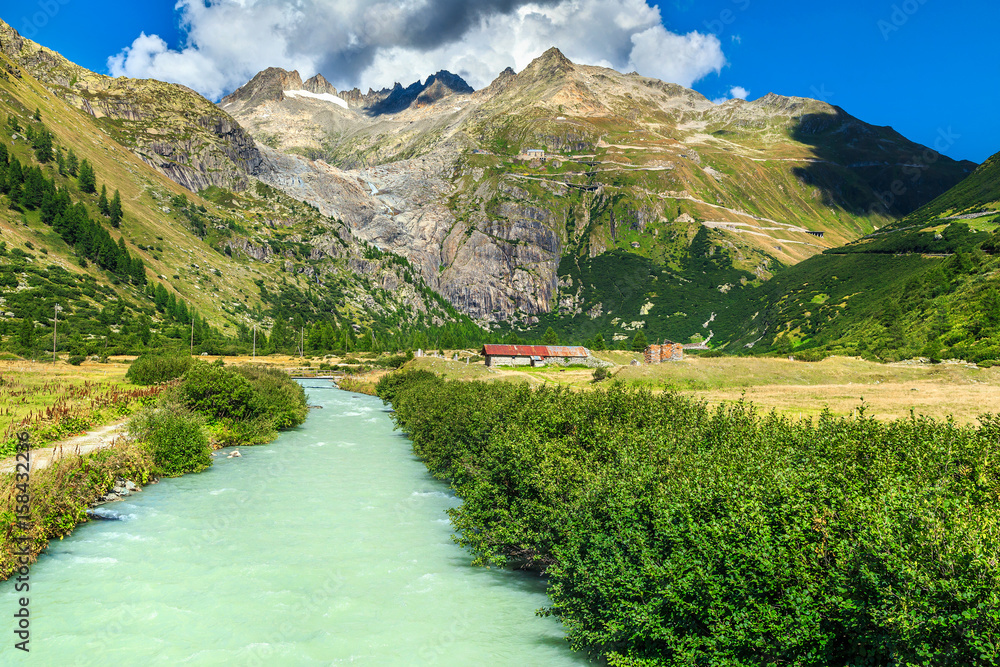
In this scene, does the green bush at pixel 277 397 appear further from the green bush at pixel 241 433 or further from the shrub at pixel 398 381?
the shrub at pixel 398 381

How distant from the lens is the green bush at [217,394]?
1854 inches

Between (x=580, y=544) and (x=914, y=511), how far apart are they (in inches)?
379

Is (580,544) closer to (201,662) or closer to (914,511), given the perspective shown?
(914,511)

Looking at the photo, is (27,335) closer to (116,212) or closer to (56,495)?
(56,495)

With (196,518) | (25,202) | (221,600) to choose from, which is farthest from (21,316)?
(221,600)

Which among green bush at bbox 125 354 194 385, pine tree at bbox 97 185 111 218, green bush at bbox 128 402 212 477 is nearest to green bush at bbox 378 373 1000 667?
green bush at bbox 128 402 212 477

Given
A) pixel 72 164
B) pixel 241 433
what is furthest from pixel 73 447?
pixel 72 164

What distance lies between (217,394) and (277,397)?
10172mm

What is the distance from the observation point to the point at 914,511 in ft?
30.9

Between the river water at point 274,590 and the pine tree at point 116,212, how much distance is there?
188m

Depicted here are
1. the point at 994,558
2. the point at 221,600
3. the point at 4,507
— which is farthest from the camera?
the point at 4,507

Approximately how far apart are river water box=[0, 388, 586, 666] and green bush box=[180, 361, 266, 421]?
1440cm

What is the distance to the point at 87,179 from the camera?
185250mm

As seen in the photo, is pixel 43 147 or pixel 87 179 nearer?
pixel 43 147
